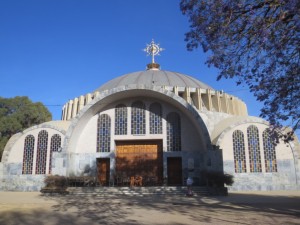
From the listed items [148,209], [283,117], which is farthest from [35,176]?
[283,117]

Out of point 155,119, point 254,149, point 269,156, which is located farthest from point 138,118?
point 269,156

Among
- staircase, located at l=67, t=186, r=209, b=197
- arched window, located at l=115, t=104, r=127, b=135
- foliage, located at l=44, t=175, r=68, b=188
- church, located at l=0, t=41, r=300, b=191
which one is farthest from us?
arched window, located at l=115, t=104, r=127, b=135

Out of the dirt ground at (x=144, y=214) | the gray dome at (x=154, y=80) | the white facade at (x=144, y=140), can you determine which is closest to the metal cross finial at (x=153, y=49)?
the gray dome at (x=154, y=80)

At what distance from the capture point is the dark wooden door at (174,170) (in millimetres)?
22722

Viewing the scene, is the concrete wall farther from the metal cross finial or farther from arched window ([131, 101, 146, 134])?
the metal cross finial

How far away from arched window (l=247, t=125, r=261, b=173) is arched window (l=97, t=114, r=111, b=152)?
1028cm

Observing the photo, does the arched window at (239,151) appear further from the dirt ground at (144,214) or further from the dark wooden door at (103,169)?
the dirt ground at (144,214)

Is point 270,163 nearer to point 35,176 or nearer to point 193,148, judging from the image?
point 193,148

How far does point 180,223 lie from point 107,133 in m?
14.3

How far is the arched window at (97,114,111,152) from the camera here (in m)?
23.0

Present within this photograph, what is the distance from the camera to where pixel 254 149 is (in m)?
23.7

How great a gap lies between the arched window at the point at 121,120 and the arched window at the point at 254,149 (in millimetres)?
9139

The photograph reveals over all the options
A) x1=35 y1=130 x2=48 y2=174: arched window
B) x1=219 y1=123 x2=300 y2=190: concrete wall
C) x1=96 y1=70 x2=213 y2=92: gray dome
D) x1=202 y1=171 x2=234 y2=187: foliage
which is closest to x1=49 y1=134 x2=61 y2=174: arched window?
x1=35 y1=130 x2=48 y2=174: arched window

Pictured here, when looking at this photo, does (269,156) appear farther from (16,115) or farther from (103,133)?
(16,115)
